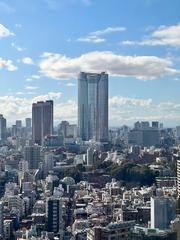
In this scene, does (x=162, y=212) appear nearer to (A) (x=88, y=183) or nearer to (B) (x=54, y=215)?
(B) (x=54, y=215)

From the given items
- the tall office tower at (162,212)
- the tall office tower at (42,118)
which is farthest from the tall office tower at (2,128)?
the tall office tower at (162,212)

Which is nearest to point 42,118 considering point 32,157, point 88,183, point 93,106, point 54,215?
point 93,106

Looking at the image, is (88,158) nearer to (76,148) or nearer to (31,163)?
(31,163)

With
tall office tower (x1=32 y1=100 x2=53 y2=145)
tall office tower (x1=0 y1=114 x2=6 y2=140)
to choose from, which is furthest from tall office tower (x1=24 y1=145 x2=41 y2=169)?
tall office tower (x1=0 y1=114 x2=6 y2=140)

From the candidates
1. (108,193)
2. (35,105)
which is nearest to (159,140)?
(35,105)

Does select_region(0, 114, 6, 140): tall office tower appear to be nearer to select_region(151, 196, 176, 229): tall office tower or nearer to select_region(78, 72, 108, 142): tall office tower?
select_region(78, 72, 108, 142): tall office tower

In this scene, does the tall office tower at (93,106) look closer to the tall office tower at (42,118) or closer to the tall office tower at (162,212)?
the tall office tower at (42,118)
